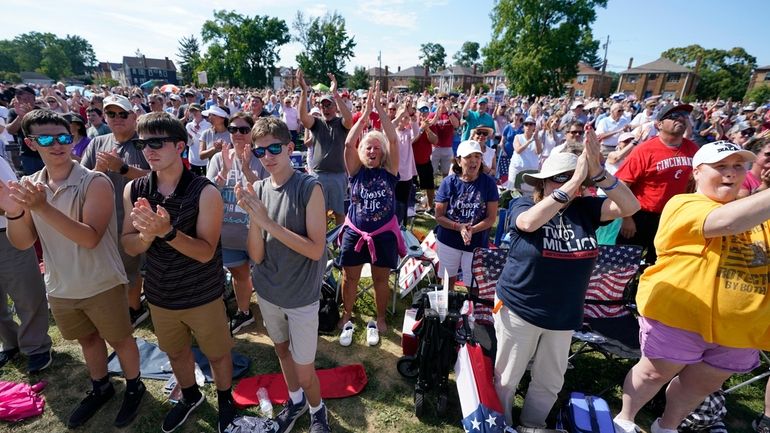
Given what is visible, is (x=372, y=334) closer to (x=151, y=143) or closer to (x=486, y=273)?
(x=486, y=273)

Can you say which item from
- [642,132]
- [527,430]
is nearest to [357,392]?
[527,430]

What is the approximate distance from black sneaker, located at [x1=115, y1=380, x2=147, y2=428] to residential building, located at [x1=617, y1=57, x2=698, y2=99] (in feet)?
260

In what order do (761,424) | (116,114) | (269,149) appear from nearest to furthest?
(269,149), (761,424), (116,114)

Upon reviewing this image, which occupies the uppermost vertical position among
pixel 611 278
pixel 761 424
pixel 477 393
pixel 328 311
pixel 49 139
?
pixel 49 139

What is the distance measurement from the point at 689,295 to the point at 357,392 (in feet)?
8.52

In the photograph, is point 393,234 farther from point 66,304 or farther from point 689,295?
point 66,304

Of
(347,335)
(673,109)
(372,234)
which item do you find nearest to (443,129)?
(673,109)

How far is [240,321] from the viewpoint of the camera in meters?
4.00

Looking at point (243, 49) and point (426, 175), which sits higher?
point (243, 49)

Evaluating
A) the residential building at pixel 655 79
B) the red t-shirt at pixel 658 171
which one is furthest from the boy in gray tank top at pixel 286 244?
the residential building at pixel 655 79

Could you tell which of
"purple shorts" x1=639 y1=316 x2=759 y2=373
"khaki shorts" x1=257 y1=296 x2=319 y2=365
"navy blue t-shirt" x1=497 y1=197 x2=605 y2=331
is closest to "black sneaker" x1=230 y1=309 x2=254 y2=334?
"khaki shorts" x1=257 y1=296 x2=319 y2=365

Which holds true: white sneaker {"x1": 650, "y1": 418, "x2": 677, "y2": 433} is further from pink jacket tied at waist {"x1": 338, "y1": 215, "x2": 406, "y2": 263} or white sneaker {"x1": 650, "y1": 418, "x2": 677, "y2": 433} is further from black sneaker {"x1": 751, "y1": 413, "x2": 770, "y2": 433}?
pink jacket tied at waist {"x1": 338, "y1": 215, "x2": 406, "y2": 263}

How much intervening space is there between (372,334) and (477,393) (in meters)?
1.56

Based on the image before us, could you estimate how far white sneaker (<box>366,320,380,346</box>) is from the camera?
3.79 m
